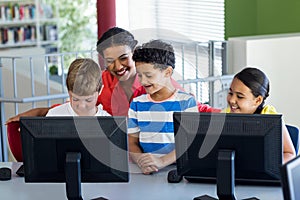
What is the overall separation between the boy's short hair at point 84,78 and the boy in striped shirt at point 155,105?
20 centimetres

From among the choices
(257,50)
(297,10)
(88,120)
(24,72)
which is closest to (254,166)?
(88,120)

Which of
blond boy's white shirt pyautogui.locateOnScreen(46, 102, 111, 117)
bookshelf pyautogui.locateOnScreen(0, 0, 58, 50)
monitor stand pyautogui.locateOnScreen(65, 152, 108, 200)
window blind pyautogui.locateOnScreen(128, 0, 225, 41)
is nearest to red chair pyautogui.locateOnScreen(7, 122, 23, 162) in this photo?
blond boy's white shirt pyautogui.locateOnScreen(46, 102, 111, 117)

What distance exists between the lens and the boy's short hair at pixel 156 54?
2734mm

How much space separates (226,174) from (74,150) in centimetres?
56

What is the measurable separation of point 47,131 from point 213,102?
87.2 inches

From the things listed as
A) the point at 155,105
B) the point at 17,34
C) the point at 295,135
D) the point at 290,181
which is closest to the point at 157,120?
the point at 155,105

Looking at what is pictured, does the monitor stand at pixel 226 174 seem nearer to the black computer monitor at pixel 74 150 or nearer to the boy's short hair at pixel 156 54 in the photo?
the black computer monitor at pixel 74 150

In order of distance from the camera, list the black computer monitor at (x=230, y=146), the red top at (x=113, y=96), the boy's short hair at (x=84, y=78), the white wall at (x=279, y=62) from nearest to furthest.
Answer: the black computer monitor at (x=230, y=146) → the boy's short hair at (x=84, y=78) → the red top at (x=113, y=96) → the white wall at (x=279, y=62)

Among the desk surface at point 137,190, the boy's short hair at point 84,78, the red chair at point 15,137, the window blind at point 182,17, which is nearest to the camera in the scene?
the desk surface at point 137,190

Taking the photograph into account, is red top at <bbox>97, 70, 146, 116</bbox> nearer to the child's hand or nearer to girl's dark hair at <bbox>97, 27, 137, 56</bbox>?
girl's dark hair at <bbox>97, 27, 137, 56</bbox>

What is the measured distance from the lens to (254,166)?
2.15 m

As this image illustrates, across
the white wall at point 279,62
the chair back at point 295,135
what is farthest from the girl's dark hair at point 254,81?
the white wall at point 279,62

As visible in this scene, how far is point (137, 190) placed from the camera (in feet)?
7.82

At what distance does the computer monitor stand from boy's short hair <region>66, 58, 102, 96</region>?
4.14 ft
